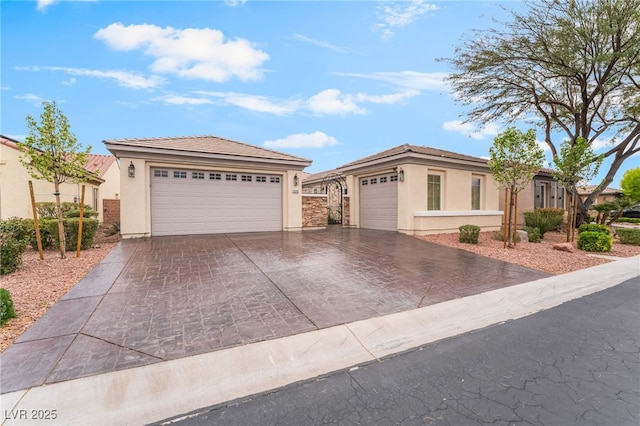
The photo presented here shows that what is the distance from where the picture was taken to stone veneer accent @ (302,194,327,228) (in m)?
14.2

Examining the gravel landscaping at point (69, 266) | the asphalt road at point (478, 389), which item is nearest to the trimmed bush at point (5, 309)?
the gravel landscaping at point (69, 266)

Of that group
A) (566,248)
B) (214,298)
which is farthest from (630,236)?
(214,298)

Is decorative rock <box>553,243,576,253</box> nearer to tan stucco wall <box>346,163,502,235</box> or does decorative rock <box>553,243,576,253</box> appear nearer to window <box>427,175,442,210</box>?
tan stucco wall <box>346,163,502,235</box>

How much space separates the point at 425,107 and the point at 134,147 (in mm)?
13123

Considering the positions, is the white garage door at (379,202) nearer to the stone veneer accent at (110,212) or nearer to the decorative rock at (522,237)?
the decorative rock at (522,237)

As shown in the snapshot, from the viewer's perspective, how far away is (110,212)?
13.2 meters

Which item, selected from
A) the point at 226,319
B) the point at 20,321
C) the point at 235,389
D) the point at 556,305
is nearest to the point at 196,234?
the point at 20,321

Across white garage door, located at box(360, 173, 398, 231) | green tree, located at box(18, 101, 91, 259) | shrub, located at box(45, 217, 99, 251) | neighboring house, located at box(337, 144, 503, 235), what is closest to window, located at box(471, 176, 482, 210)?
neighboring house, located at box(337, 144, 503, 235)

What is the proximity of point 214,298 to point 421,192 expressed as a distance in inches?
408

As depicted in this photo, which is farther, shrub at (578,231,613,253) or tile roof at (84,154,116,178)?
tile roof at (84,154,116,178)

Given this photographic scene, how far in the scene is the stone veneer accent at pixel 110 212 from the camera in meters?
13.1

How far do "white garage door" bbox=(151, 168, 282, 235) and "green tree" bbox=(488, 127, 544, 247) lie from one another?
8822 mm

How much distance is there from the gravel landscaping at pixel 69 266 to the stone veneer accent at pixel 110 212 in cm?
257

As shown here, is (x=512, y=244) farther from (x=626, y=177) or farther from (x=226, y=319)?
(x=626, y=177)
